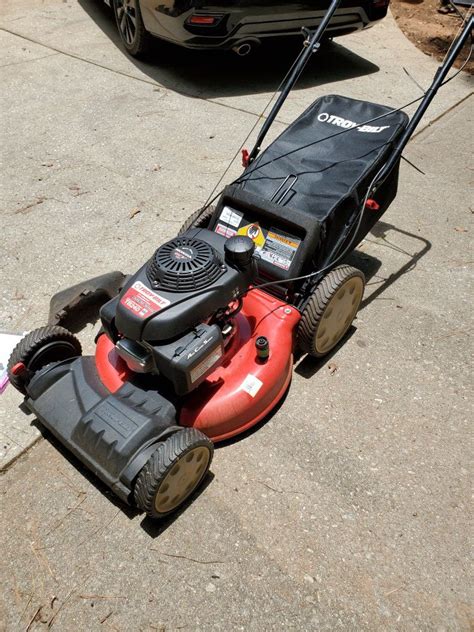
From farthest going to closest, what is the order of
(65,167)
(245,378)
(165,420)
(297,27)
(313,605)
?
1. (297,27)
2. (65,167)
3. (245,378)
4. (165,420)
5. (313,605)

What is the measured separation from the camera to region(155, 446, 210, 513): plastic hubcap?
188cm

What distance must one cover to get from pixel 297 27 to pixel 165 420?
403 cm

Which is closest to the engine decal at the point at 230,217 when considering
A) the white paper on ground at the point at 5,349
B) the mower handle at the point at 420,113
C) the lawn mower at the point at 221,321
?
the lawn mower at the point at 221,321

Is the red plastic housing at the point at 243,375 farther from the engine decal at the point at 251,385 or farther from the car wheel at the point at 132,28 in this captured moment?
the car wheel at the point at 132,28

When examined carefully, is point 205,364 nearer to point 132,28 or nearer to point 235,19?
point 235,19

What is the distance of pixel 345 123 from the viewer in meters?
2.90

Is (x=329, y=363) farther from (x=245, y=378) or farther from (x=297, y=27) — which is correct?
(x=297, y=27)

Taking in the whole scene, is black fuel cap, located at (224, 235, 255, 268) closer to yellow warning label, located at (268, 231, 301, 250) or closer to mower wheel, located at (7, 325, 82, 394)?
yellow warning label, located at (268, 231, 301, 250)

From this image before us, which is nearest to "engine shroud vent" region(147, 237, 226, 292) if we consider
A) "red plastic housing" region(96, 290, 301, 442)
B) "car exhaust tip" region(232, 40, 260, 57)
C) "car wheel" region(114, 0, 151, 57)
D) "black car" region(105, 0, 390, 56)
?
"red plastic housing" region(96, 290, 301, 442)

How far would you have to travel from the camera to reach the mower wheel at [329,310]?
7.88 ft

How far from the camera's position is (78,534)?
2.04 metres

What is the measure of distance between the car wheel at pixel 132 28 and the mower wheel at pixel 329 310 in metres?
3.68

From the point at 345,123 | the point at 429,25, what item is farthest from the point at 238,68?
the point at 345,123

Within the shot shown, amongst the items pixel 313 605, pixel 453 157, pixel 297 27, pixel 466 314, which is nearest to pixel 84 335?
pixel 313 605
